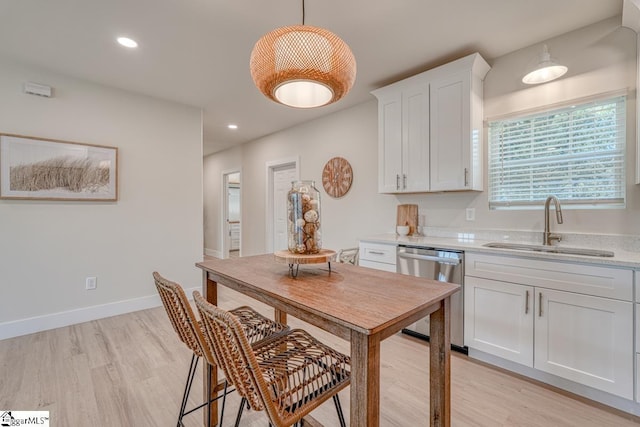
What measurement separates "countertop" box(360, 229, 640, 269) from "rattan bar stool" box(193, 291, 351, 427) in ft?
5.08

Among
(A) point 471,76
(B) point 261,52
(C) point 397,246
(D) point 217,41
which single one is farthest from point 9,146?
(A) point 471,76

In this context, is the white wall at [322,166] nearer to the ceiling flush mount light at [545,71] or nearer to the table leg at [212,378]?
the ceiling flush mount light at [545,71]

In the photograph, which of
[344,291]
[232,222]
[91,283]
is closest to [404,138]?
[344,291]

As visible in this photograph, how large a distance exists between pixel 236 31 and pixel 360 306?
2279 mm

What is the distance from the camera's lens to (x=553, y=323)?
1913mm

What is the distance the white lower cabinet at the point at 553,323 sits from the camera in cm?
169

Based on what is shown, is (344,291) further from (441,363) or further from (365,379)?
(441,363)

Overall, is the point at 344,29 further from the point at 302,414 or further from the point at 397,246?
the point at 302,414

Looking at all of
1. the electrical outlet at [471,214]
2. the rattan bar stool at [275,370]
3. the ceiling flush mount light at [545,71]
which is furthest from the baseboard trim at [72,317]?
the ceiling flush mount light at [545,71]

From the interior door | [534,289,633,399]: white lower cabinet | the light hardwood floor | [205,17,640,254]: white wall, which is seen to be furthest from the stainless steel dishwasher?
the interior door

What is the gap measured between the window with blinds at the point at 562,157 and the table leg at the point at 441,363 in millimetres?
1840

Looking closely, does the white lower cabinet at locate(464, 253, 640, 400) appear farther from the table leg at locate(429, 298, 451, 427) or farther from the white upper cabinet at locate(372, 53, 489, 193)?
the table leg at locate(429, 298, 451, 427)

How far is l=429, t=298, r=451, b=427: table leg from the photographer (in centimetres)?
124

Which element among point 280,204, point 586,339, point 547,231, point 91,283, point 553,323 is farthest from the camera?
point 280,204
